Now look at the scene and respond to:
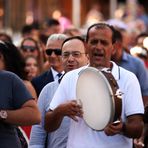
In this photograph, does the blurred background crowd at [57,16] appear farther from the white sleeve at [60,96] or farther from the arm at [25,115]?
the arm at [25,115]

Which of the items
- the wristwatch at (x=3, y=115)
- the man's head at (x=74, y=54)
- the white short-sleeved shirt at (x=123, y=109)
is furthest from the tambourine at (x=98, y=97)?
the man's head at (x=74, y=54)

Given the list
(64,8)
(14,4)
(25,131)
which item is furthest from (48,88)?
(64,8)

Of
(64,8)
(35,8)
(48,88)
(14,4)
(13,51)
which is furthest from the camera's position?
(64,8)

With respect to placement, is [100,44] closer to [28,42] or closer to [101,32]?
[101,32]

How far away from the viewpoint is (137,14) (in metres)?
28.8

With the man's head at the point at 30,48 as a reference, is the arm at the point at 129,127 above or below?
above

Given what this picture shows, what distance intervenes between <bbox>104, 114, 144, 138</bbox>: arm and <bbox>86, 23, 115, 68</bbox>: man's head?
0.52m

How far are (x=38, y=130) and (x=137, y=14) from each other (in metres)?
21.4

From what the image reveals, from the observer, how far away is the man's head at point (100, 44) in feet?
22.1

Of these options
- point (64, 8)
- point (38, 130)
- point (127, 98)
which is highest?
point (127, 98)

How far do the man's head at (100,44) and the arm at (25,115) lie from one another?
0.66 metres

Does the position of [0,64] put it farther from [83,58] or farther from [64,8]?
[64,8]

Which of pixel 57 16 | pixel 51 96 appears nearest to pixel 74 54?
pixel 51 96

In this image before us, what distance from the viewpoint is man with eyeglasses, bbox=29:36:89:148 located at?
24.6 feet
